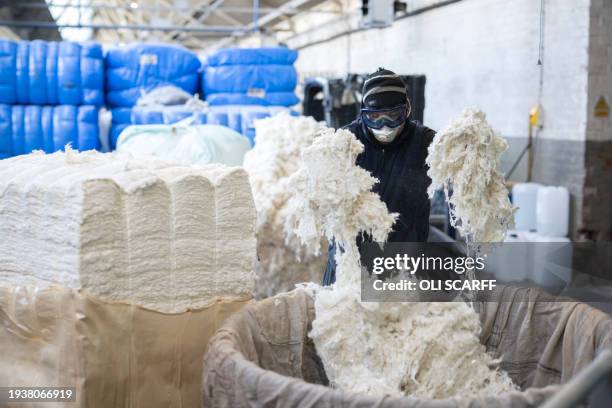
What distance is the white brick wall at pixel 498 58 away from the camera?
525cm

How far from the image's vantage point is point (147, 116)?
19.0 feet

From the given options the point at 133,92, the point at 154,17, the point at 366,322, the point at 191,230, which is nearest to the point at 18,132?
the point at 133,92

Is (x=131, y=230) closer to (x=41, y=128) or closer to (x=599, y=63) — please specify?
(x=41, y=128)

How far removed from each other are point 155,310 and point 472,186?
101 cm

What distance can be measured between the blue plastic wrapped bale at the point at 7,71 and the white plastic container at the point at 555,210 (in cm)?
427

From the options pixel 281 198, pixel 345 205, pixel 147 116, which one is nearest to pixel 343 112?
pixel 147 116

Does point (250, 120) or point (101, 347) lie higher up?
point (250, 120)

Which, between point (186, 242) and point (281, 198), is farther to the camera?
point (281, 198)

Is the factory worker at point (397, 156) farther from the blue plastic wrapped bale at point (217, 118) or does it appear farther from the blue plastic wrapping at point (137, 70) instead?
the blue plastic wrapping at point (137, 70)

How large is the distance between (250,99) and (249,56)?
0.38 m

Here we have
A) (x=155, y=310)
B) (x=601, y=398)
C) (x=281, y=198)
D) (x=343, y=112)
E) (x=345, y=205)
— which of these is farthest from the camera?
(x=343, y=112)

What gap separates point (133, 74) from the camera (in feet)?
19.7

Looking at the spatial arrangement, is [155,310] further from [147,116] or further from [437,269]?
[147,116]

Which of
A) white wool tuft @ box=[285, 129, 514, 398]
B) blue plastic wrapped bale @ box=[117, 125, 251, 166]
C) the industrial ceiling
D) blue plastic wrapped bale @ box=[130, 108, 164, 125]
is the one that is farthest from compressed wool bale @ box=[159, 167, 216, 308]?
the industrial ceiling
